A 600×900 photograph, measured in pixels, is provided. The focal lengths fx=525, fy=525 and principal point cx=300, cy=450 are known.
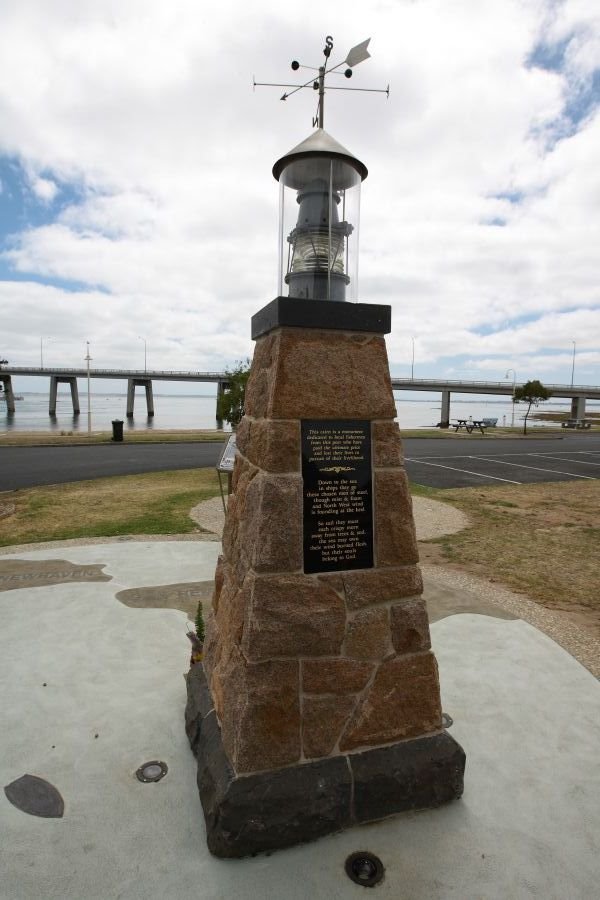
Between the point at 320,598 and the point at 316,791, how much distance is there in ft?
3.32

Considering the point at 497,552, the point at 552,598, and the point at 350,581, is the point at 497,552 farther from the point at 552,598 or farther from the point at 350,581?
the point at 350,581

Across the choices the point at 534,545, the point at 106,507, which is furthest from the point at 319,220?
the point at 106,507

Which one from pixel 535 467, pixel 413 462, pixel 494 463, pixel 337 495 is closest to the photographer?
pixel 337 495

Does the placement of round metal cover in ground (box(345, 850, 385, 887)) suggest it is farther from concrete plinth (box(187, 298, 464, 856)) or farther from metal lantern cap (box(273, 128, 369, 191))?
metal lantern cap (box(273, 128, 369, 191))

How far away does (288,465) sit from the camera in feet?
9.55

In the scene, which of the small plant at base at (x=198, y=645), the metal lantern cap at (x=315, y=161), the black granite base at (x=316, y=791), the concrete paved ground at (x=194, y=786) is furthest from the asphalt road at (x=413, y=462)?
the black granite base at (x=316, y=791)

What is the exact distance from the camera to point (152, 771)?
127 inches

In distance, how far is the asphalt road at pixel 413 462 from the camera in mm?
15789

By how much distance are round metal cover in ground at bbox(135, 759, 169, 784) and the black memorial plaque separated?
1607 millimetres

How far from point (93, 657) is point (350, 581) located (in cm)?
273

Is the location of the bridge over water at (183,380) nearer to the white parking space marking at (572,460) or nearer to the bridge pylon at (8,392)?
the bridge pylon at (8,392)

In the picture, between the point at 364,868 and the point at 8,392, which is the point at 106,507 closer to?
the point at 364,868

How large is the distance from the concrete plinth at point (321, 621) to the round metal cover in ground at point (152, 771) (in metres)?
0.28

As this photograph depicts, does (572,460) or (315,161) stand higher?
(315,161)
